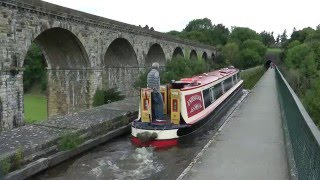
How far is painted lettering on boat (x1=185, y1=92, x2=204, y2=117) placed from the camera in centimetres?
1016

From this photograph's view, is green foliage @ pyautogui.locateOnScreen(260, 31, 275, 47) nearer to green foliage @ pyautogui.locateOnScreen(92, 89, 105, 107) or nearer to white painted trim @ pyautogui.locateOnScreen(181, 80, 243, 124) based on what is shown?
green foliage @ pyautogui.locateOnScreen(92, 89, 105, 107)

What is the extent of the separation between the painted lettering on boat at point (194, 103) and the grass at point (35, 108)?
2171 centimetres

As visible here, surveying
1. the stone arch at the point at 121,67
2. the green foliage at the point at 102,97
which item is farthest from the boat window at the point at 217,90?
the stone arch at the point at 121,67

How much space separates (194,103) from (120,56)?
1411 cm

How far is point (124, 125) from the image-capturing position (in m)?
10.9

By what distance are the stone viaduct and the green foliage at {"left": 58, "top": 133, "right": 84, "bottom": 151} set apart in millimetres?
4863

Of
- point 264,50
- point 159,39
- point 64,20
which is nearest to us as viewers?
point 64,20

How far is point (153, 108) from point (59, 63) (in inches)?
397

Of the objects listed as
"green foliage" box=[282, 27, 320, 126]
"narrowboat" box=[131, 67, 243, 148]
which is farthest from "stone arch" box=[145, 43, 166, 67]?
"narrowboat" box=[131, 67, 243, 148]

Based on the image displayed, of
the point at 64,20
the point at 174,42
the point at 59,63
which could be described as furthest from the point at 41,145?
the point at 174,42

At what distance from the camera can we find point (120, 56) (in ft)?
78.9

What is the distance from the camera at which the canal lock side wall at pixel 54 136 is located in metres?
6.65

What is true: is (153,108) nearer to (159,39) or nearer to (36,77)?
(159,39)

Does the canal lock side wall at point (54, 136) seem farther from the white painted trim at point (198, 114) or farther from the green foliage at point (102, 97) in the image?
the green foliage at point (102, 97)
